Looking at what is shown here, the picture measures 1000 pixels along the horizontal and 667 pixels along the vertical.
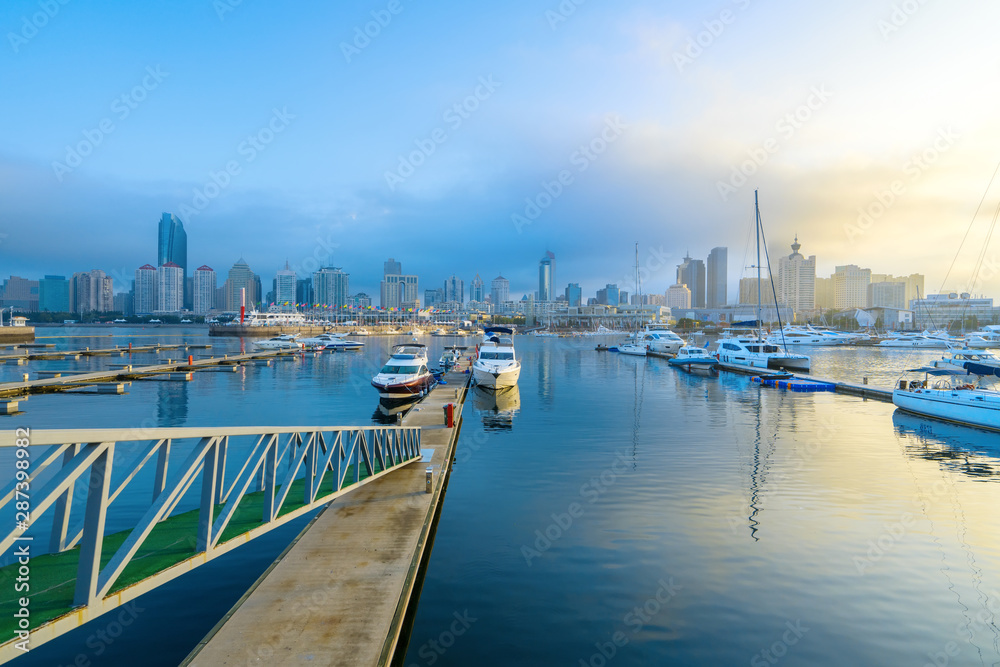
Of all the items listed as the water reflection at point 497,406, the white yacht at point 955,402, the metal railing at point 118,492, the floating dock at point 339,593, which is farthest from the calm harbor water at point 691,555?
the metal railing at point 118,492

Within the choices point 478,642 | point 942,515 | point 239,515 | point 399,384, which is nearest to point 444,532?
point 478,642

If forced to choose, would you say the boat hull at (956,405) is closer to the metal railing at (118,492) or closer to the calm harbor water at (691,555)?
the calm harbor water at (691,555)

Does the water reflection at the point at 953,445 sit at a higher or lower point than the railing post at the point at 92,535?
lower

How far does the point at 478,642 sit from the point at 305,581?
3.19m

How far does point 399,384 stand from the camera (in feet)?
116

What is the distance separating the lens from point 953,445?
24.6m

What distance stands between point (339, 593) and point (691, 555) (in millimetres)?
8298

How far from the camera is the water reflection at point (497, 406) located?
30.0 m

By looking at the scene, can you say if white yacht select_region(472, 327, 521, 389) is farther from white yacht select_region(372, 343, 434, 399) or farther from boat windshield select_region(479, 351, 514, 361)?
white yacht select_region(372, 343, 434, 399)

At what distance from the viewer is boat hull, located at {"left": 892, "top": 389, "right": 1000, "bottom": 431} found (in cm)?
2684

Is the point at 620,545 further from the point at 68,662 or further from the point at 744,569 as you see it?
the point at 68,662

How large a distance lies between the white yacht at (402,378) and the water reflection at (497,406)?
427cm

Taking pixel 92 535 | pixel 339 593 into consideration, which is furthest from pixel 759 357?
pixel 92 535

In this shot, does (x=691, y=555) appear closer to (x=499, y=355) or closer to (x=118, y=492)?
(x=118, y=492)
